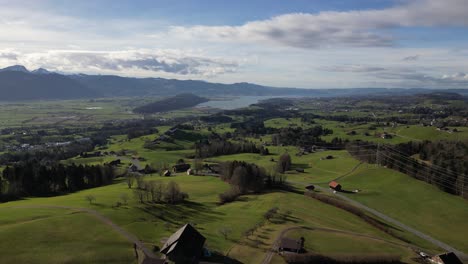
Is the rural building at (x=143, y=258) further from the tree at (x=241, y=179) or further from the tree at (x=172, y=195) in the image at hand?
the tree at (x=241, y=179)

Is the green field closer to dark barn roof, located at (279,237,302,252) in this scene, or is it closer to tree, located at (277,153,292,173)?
tree, located at (277,153,292,173)

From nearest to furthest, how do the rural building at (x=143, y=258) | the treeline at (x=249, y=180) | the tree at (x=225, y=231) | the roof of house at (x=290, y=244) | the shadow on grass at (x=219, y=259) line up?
the rural building at (x=143, y=258), the shadow on grass at (x=219, y=259), the roof of house at (x=290, y=244), the tree at (x=225, y=231), the treeline at (x=249, y=180)

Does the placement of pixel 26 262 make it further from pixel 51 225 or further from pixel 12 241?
pixel 51 225

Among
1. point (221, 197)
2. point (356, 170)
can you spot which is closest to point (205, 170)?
point (221, 197)

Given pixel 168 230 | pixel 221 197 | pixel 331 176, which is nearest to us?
pixel 168 230

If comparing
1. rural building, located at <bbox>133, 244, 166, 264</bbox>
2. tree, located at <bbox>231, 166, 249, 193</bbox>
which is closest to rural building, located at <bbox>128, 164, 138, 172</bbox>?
tree, located at <bbox>231, 166, 249, 193</bbox>

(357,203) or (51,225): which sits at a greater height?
(51,225)

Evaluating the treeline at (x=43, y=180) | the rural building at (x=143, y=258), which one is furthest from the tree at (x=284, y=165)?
the rural building at (x=143, y=258)
